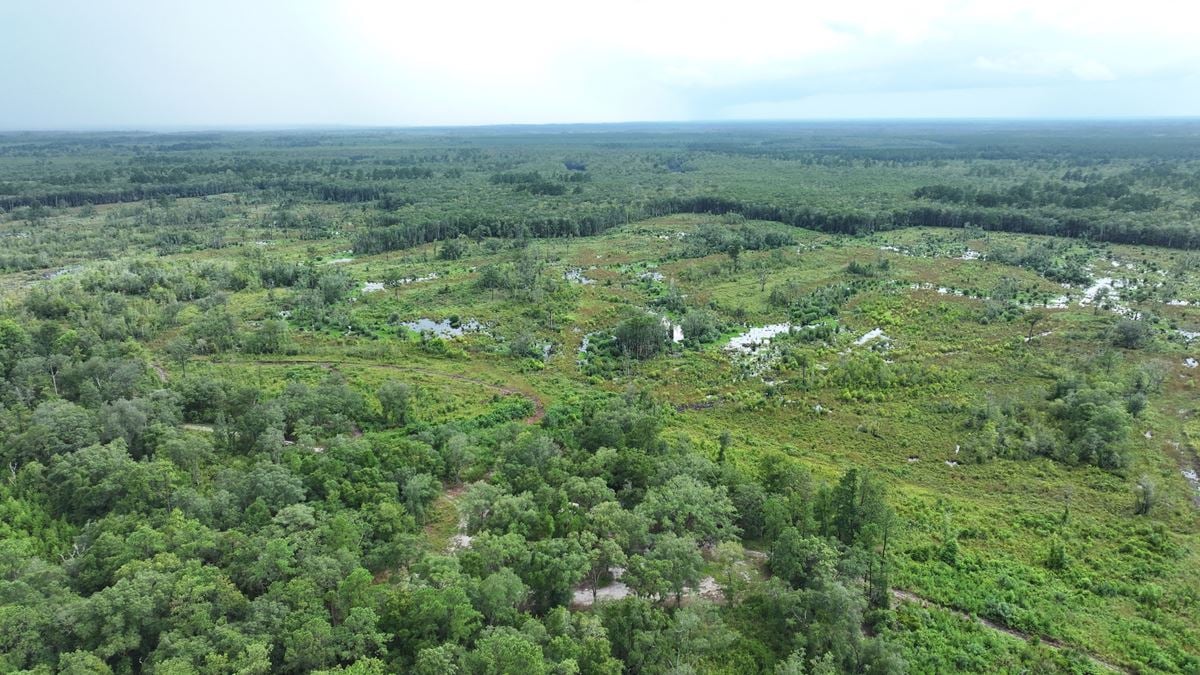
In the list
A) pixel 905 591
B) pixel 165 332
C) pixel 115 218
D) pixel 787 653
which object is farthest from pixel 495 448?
pixel 115 218

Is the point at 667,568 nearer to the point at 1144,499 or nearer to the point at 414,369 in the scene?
the point at 1144,499

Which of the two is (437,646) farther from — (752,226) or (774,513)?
(752,226)

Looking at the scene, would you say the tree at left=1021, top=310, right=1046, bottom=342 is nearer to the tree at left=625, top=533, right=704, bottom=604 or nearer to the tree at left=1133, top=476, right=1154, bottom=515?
the tree at left=1133, top=476, right=1154, bottom=515

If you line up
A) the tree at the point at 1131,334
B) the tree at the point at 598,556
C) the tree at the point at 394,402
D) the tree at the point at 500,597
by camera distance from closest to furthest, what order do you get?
1. the tree at the point at 500,597
2. the tree at the point at 598,556
3. the tree at the point at 394,402
4. the tree at the point at 1131,334

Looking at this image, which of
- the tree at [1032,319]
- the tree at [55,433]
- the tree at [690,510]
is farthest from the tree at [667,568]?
the tree at [1032,319]

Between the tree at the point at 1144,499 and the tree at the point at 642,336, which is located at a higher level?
the tree at the point at 642,336

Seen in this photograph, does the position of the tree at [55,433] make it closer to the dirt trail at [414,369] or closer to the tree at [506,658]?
the dirt trail at [414,369]

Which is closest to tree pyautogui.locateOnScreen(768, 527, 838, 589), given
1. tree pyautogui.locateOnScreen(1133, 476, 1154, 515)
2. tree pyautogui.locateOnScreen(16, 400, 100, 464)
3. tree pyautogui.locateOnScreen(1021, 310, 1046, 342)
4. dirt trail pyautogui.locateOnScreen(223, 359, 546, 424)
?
tree pyautogui.locateOnScreen(1133, 476, 1154, 515)
